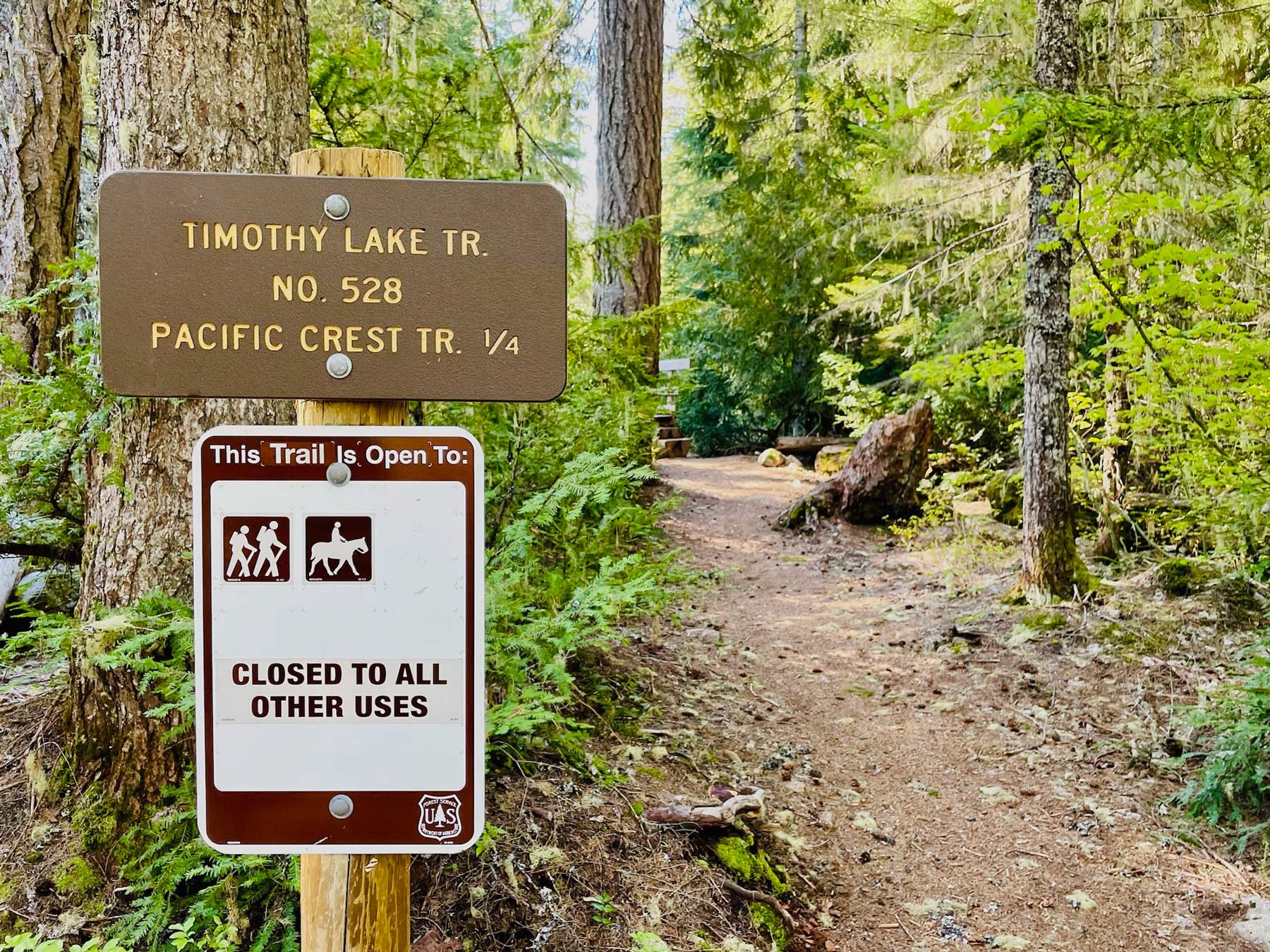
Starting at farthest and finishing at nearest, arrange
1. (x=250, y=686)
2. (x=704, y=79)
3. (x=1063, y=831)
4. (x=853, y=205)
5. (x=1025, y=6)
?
(x=853, y=205) < (x=704, y=79) < (x=1025, y=6) < (x=1063, y=831) < (x=250, y=686)

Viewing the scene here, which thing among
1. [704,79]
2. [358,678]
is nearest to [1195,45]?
[704,79]

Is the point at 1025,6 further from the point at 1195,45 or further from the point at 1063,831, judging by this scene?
the point at 1063,831

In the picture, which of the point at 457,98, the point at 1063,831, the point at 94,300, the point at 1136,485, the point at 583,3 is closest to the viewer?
the point at 94,300

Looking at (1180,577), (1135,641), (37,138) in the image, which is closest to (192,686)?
(37,138)

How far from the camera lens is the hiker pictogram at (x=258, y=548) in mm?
1482

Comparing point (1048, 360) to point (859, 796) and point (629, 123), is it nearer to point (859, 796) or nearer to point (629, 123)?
point (859, 796)

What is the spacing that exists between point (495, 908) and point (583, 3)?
10.4 meters

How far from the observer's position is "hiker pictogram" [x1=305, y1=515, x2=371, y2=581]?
1490mm

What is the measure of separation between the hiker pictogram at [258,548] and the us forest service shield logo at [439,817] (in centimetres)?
47

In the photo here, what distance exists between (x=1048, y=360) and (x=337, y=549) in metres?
6.90

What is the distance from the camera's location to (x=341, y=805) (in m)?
1.49

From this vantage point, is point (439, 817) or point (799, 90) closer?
point (439, 817)

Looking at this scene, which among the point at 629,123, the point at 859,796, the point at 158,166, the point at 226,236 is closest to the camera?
the point at 226,236

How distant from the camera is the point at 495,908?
2.76 metres
